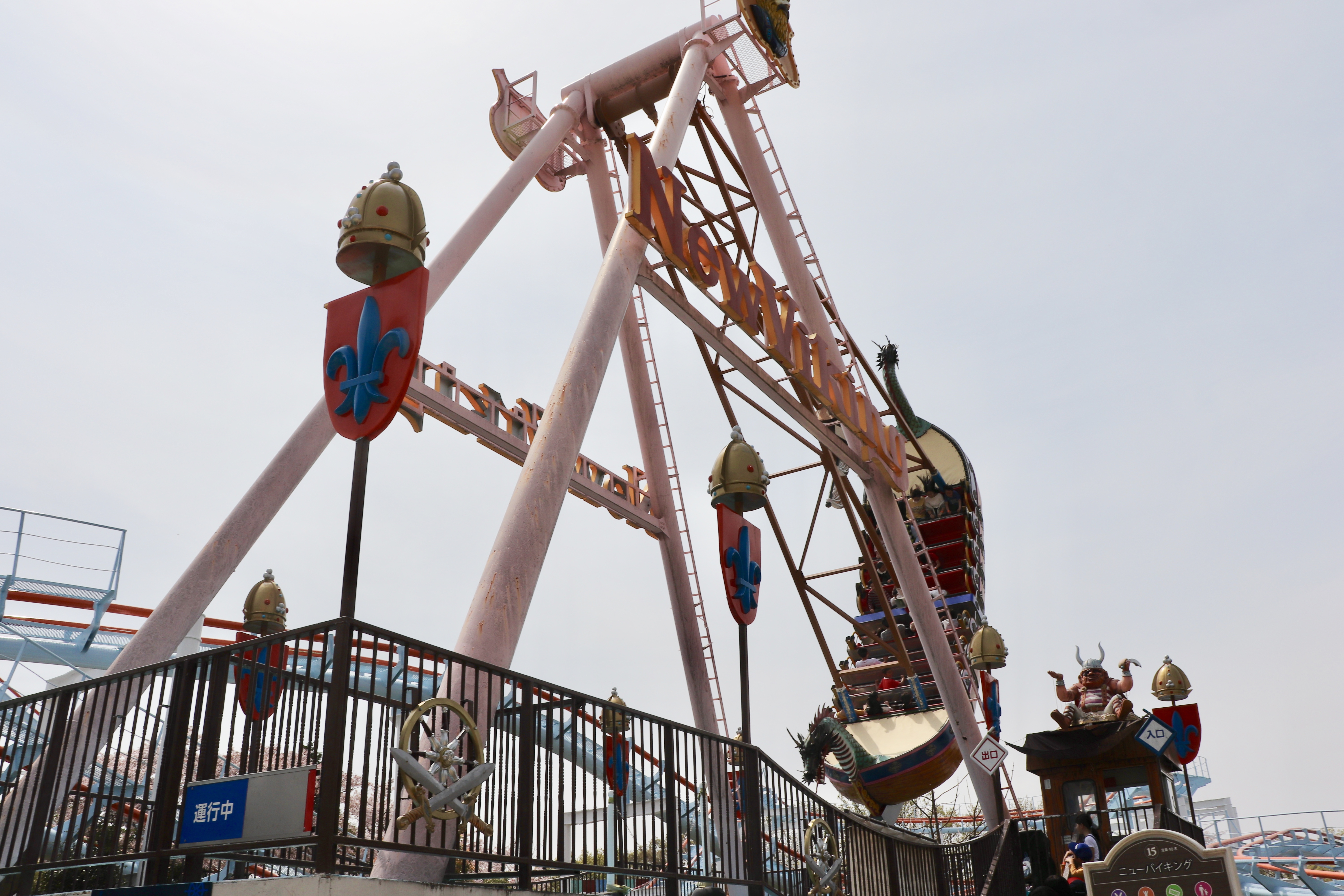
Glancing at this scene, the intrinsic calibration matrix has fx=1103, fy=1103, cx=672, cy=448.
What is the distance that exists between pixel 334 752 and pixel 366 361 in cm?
266

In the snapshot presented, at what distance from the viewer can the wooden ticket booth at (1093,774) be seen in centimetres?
2206

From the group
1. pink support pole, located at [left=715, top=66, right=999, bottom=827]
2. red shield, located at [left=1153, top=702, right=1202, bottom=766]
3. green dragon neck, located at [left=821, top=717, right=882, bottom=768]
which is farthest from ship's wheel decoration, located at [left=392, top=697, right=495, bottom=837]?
red shield, located at [left=1153, top=702, right=1202, bottom=766]

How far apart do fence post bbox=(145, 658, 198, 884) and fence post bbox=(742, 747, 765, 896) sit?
538 centimetres

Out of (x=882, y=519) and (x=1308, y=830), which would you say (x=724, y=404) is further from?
(x=1308, y=830)

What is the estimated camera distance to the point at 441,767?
6961 millimetres

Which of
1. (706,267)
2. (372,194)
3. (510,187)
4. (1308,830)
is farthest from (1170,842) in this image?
(1308,830)

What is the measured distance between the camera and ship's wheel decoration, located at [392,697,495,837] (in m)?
6.73

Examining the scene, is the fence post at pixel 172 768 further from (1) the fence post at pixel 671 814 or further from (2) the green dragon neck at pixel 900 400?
(2) the green dragon neck at pixel 900 400

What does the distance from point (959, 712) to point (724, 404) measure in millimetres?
8120

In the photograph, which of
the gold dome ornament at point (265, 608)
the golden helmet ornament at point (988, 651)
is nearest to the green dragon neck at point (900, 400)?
the golden helmet ornament at point (988, 651)

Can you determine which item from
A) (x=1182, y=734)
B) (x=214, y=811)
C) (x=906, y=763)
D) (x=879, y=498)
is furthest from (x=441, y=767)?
(x=1182, y=734)

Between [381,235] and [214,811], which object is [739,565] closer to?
[381,235]

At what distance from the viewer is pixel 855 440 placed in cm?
2208

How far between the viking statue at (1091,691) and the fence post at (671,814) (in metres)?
16.0
